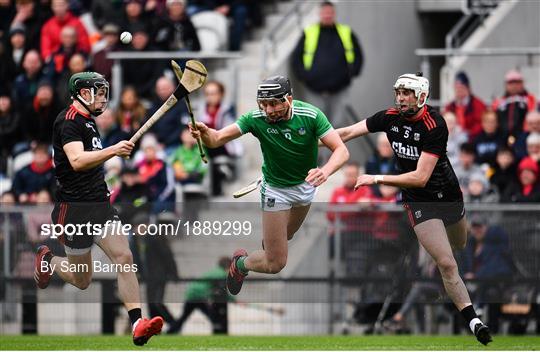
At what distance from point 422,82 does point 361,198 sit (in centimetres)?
444

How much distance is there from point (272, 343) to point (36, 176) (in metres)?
5.11

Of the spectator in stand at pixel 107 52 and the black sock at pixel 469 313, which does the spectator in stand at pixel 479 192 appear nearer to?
the black sock at pixel 469 313

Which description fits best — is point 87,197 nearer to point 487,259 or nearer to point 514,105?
point 487,259

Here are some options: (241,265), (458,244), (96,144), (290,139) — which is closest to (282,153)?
(290,139)

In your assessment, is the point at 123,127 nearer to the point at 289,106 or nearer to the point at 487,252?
the point at 487,252

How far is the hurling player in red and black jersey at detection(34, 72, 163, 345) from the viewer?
15672 millimetres

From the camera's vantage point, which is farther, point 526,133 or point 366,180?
point 526,133

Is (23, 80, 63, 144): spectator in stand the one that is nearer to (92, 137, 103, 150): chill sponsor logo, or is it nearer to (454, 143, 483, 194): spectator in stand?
(454, 143, 483, 194): spectator in stand

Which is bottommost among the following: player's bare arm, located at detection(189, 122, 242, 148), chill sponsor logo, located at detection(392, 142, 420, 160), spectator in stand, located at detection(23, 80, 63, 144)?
chill sponsor logo, located at detection(392, 142, 420, 160)

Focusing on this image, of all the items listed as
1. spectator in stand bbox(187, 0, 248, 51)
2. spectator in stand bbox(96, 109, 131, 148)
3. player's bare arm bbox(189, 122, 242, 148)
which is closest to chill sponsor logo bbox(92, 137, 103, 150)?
player's bare arm bbox(189, 122, 242, 148)

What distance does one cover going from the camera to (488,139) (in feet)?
69.1

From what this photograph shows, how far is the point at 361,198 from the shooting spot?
2030 centimetres

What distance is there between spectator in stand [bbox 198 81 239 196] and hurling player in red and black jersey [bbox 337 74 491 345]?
568 centimetres

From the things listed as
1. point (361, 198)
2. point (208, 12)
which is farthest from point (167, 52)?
point (361, 198)
